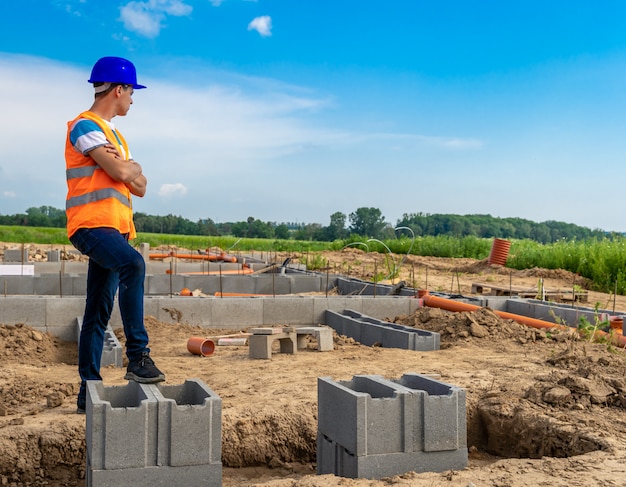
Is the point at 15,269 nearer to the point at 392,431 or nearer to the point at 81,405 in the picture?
the point at 81,405

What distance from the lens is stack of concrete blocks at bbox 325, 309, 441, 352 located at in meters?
6.68

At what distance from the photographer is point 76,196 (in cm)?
348

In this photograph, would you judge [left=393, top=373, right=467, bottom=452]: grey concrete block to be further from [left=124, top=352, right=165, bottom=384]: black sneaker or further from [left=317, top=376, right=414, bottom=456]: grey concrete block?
[left=124, top=352, right=165, bottom=384]: black sneaker

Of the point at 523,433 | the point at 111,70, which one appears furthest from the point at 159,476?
the point at 523,433

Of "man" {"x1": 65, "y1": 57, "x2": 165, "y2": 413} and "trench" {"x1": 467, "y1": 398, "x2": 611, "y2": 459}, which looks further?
"trench" {"x1": 467, "y1": 398, "x2": 611, "y2": 459}

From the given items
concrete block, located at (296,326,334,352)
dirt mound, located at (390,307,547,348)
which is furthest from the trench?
dirt mound, located at (390,307,547,348)

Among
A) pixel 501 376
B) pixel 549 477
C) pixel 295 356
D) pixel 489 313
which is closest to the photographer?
pixel 549 477

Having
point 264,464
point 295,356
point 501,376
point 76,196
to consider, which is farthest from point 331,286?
point 76,196

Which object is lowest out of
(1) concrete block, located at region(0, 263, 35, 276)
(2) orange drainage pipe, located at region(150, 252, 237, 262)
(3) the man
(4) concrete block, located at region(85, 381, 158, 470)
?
(4) concrete block, located at region(85, 381, 158, 470)

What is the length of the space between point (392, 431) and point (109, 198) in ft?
5.94

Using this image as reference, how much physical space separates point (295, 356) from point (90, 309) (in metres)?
2.92

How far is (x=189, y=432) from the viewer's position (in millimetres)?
3076

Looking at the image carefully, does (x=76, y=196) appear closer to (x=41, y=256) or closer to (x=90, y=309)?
(x=90, y=309)

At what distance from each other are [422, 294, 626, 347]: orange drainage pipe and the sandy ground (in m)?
0.33
